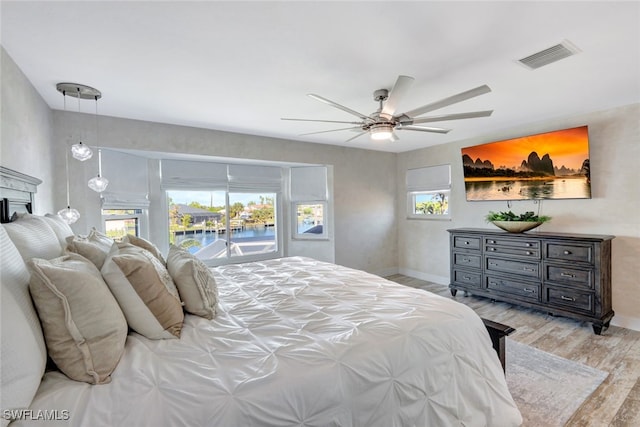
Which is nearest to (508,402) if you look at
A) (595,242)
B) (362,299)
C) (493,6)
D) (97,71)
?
(362,299)

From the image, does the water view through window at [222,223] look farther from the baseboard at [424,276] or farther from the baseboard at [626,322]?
the baseboard at [626,322]

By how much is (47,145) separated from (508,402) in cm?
418

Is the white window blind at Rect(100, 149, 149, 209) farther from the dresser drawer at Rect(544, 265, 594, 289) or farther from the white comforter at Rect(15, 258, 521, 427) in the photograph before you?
the dresser drawer at Rect(544, 265, 594, 289)

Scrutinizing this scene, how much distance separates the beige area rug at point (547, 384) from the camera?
6.29 ft

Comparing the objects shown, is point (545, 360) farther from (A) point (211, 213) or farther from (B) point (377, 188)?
(A) point (211, 213)

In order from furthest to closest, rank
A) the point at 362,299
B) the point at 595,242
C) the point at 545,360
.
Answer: the point at 595,242, the point at 545,360, the point at 362,299

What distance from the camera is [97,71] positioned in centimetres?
221

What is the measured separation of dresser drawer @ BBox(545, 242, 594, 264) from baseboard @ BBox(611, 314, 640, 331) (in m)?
0.81

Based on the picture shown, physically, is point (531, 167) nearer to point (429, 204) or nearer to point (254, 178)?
point (429, 204)

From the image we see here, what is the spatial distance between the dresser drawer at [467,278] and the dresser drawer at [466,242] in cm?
36

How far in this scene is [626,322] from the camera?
10.5 feet

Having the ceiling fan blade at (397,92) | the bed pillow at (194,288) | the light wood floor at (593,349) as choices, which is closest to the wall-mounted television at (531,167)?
the light wood floor at (593,349)

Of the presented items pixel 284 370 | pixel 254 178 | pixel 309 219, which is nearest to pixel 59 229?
pixel 284 370

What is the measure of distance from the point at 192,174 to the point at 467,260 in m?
4.15
